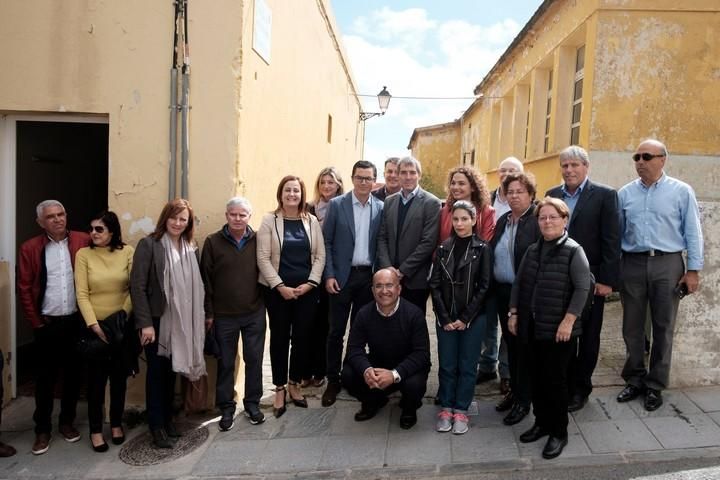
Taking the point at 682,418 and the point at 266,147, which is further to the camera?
the point at 266,147

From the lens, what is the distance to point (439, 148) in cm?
2331

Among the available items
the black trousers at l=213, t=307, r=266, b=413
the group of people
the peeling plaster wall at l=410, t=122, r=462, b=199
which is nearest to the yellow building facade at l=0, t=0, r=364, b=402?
the group of people

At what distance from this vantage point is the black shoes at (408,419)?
3.95m

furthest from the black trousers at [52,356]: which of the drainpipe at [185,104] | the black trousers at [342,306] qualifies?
the black trousers at [342,306]

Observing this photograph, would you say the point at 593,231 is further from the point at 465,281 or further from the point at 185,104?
the point at 185,104

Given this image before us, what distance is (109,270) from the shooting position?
12.6ft

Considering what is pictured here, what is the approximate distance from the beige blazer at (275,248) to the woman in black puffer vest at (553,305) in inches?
63.0

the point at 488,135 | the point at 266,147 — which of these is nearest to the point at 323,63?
the point at 266,147

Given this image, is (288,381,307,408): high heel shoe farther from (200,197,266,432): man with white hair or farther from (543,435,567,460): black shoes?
(543,435,567,460): black shoes

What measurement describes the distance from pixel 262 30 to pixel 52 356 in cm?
320

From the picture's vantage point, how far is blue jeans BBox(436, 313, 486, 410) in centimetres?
387

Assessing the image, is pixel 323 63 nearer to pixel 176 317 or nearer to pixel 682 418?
pixel 176 317

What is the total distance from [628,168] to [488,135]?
8421 millimetres

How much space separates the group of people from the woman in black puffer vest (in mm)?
22
